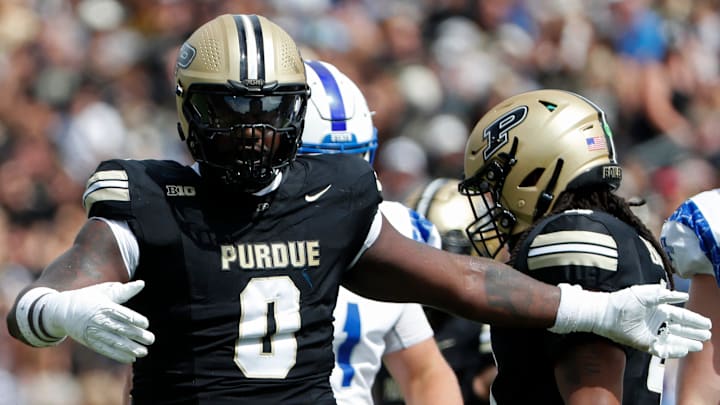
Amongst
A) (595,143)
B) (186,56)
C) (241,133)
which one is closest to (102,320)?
(241,133)

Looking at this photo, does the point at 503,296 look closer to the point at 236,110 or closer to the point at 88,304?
the point at 236,110

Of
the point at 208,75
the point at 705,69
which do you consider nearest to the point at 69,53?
the point at 705,69

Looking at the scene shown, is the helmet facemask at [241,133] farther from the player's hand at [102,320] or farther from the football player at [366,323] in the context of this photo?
the football player at [366,323]

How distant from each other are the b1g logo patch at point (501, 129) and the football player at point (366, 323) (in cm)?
71

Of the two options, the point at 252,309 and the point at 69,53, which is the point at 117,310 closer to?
the point at 252,309

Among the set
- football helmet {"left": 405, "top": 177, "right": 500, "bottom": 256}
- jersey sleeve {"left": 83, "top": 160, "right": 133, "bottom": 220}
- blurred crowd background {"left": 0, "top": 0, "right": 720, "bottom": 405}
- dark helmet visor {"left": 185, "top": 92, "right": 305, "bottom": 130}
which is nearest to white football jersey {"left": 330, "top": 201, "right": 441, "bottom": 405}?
football helmet {"left": 405, "top": 177, "right": 500, "bottom": 256}

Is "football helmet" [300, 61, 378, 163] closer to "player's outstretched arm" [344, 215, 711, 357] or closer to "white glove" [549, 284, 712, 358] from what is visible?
"player's outstretched arm" [344, 215, 711, 357]

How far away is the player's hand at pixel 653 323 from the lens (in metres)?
3.09

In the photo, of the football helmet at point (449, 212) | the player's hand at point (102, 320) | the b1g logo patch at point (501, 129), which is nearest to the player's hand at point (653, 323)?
the b1g logo patch at point (501, 129)

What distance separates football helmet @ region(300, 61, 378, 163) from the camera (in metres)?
4.53

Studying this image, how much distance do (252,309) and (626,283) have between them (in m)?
0.94

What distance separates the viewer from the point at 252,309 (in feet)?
10.00

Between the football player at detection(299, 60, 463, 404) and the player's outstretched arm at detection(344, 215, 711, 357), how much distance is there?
38.7 inches

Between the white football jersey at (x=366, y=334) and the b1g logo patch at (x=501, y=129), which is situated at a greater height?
the b1g logo patch at (x=501, y=129)
